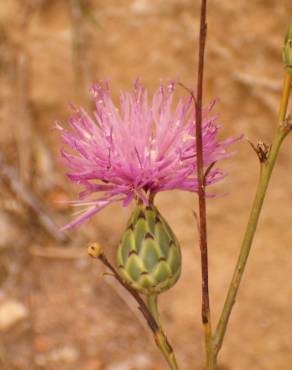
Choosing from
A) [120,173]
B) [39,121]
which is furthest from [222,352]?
[120,173]

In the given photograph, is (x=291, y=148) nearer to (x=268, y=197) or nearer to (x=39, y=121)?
(x=268, y=197)

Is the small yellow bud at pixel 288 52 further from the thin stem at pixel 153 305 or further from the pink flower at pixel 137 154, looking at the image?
the thin stem at pixel 153 305

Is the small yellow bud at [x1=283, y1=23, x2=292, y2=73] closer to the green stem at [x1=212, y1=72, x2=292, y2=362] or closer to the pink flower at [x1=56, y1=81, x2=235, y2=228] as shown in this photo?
the green stem at [x1=212, y1=72, x2=292, y2=362]

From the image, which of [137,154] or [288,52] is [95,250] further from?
[288,52]

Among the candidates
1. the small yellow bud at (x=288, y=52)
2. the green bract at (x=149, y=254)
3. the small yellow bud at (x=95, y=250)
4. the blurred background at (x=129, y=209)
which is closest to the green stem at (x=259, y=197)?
the small yellow bud at (x=288, y=52)

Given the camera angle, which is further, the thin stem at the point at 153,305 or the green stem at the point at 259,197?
the thin stem at the point at 153,305

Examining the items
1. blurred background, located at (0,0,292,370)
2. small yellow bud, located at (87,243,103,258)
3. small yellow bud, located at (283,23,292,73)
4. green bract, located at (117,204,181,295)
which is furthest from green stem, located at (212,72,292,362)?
blurred background, located at (0,0,292,370)
